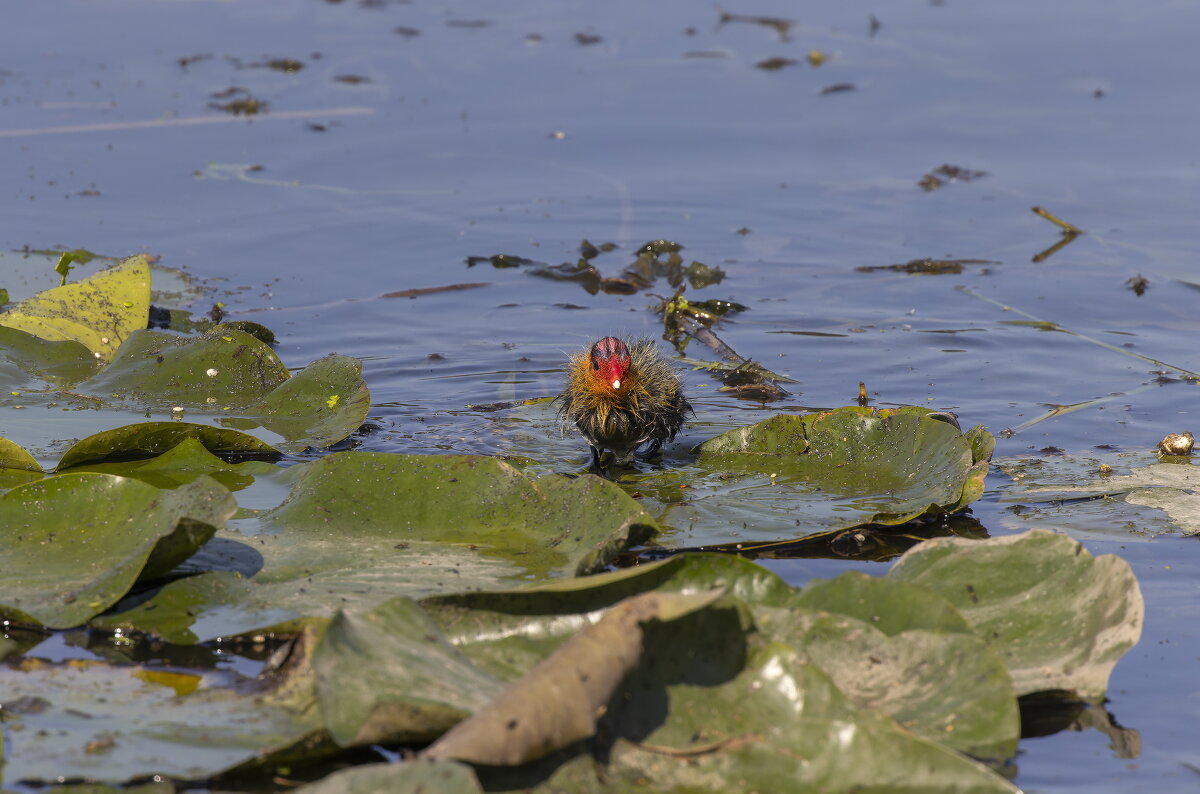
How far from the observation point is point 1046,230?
8586 millimetres

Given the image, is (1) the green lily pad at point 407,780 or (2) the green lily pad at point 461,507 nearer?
(1) the green lily pad at point 407,780

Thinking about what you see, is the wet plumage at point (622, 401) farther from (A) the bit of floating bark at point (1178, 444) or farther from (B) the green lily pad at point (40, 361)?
(B) the green lily pad at point (40, 361)

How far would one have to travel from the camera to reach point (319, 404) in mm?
5230

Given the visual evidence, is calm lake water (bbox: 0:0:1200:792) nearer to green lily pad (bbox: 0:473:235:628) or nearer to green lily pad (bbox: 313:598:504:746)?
green lily pad (bbox: 313:598:504:746)

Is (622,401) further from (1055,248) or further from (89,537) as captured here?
(1055,248)

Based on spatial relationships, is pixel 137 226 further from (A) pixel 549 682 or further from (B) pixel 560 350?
(A) pixel 549 682

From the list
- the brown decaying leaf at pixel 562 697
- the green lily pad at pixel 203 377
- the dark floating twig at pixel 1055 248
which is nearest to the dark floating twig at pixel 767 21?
the dark floating twig at pixel 1055 248

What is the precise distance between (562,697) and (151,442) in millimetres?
2564

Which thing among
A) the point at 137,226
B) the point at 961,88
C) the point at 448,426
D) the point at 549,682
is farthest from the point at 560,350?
the point at 961,88

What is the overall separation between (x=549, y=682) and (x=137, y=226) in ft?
22.1

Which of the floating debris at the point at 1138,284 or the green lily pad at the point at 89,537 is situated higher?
the floating debris at the point at 1138,284

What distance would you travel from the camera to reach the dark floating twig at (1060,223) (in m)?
8.07

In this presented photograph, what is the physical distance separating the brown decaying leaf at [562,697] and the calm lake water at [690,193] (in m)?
1.08

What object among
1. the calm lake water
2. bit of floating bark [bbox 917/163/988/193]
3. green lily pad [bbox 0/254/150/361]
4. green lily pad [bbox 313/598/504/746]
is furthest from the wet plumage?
Answer: bit of floating bark [bbox 917/163/988/193]
